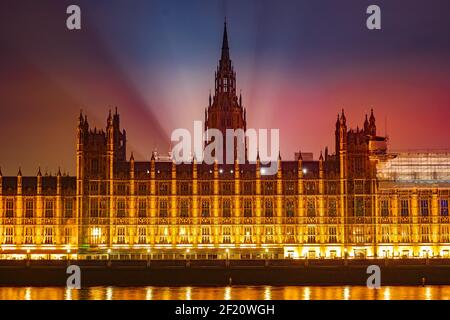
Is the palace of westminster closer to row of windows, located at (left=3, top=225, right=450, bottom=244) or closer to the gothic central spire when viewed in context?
row of windows, located at (left=3, top=225, right=450, bottom=244)

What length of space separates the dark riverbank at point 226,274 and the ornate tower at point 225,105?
35029 millimetres

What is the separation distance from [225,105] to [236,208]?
24209 millimetres

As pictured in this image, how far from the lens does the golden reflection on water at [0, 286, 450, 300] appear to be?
388 ft

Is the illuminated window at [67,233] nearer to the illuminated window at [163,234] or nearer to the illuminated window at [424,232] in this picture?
the illuminated window at [163,234]

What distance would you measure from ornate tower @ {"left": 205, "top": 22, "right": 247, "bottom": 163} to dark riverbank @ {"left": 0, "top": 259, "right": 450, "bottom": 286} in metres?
35.0

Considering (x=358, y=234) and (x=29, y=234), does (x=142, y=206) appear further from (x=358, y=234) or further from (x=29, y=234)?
(x=358, y=234)

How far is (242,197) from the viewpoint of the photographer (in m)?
150

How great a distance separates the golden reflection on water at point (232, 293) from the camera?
118250 millimetres

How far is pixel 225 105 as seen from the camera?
170875 mm

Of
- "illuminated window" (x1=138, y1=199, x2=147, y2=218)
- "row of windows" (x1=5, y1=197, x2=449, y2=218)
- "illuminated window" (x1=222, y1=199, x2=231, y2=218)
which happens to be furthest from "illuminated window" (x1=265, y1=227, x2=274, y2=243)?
"illuminated window" (x1=138, y1=199, x2=147, y2=218)

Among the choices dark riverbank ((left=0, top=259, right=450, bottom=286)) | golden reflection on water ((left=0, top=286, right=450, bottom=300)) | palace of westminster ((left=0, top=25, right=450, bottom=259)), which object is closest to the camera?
golden reflection on water ((left=0, top=286, right=450, bottom=300))

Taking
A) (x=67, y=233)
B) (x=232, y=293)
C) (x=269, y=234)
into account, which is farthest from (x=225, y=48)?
(x=232, y=293)

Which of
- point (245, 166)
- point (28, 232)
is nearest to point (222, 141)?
point (245, 166)

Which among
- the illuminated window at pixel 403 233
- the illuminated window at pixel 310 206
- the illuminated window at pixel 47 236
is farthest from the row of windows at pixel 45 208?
the illuminated window at pixel 403 233
